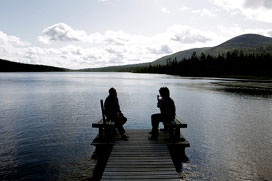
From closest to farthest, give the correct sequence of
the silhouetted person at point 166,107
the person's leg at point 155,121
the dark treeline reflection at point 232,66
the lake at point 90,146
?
1. the lake at point 90,146
2. the silhouetted person at point 166,107
3. the person's leg at point 155,121
4. the dark treeline reflection at point 232,66

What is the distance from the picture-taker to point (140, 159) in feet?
32.7

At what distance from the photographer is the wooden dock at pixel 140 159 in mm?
8578

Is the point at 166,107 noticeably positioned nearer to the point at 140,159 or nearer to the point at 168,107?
the point at 168,107

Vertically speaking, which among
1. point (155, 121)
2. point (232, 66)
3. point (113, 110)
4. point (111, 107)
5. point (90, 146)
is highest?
point (232, 66)

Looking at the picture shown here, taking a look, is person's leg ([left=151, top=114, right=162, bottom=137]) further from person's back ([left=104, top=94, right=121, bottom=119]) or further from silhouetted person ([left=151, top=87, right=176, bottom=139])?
person's back ([left=104, top=94, right=121, bottom=119])

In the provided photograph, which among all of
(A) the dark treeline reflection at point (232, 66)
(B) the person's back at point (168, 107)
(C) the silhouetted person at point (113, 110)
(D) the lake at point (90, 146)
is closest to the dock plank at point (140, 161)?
(C) the silhouetted person at point (113, 110)

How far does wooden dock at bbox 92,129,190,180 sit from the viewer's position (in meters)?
8.58

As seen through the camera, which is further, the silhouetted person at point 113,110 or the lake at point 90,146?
the silhouetted person at point 113,110

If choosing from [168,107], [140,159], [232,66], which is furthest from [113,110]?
[232,66]

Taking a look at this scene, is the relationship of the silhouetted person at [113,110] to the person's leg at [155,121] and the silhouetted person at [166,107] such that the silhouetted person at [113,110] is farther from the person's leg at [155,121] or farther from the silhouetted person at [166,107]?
the silhouetted person at [166,107]

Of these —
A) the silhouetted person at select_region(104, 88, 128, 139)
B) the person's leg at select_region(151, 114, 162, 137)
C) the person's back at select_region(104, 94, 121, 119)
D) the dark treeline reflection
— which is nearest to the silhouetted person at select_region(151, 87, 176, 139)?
the person's leg at select_region(151, 114, 162, 137)

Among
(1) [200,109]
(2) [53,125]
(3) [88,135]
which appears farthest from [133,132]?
(1) [200,109]

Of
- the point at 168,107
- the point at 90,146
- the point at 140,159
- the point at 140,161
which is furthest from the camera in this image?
the point at 90,146

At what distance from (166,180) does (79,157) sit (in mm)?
6716
